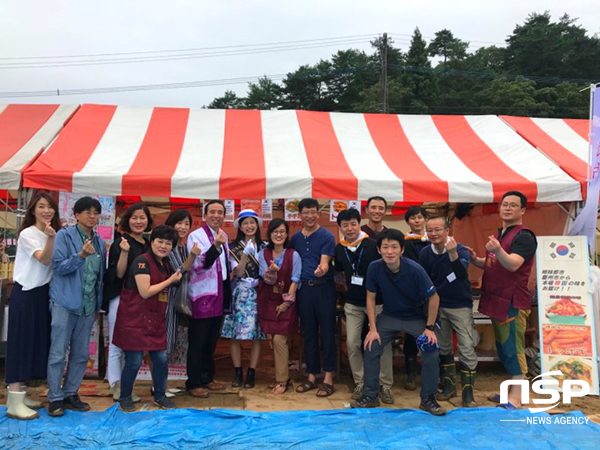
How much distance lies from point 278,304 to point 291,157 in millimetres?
1545

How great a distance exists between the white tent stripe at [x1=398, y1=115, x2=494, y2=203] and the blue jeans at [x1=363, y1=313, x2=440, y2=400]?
1.46m

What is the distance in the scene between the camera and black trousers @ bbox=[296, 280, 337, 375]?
141 inches

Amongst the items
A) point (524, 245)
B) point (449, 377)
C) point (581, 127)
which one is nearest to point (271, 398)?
point (449, 377)

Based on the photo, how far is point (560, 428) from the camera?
9.50 ft

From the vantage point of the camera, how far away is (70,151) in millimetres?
4281

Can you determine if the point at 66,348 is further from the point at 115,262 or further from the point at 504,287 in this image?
the point at 504,287

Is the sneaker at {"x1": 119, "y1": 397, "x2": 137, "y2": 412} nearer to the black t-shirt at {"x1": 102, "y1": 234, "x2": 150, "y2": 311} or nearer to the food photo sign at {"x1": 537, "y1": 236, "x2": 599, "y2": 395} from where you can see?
the black t-shirt at {"x1": 102, "y1": 234, "x2": 150, "y2": 311}

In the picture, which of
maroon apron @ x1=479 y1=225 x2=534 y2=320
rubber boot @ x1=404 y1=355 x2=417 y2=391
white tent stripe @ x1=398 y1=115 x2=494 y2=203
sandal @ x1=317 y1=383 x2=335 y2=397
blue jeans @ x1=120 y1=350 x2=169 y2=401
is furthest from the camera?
white tent stripe @ x1=398 y1=115 x2=494 y2=203

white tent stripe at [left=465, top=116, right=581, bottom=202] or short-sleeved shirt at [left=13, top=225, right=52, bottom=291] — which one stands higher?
white tent stripe at [left=465, top=116, right=581, bottom=202]

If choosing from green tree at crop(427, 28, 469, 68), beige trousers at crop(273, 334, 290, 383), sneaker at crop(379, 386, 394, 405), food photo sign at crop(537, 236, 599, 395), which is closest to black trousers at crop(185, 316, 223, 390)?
beige trousers at crop(273, 334, 290, 383)

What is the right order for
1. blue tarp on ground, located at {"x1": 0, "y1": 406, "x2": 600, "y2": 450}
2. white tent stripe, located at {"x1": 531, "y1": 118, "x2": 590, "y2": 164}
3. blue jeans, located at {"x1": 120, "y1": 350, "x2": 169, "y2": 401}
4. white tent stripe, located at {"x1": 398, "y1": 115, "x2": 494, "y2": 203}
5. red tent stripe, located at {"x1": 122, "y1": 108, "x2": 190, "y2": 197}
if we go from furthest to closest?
white tent stripe, located at {"x1": 531, "y1": 118, "x2": 590, "y2": 164} → white tent stripe, located at {"x1": 398, "y1": 115, "x2": 494, "y2": 203} → red tent stripe, located at {"x1": 122, "y1": 108, "x2": 190, "y2": 197} → blue jeans, located at {"x1": 120, "y1": 350, "x2": 169, "y2": 401} → blue tarp on ground, located at {"x1": 0, "y1": 406, "x2": 600, "y2": 450}

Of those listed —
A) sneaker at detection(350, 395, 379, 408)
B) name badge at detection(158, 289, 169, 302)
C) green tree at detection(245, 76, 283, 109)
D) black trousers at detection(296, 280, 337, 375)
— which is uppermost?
green tree at detection(245, 76, 283, 109)

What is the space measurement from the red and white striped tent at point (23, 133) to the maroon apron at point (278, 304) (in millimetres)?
2258

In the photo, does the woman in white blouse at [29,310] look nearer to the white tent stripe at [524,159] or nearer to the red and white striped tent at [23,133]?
the red and white striped tent at [23,133]
